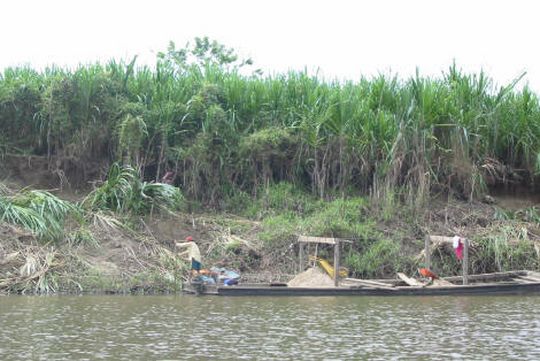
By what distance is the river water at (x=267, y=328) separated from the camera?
11.5 m

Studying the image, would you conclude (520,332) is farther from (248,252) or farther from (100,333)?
(248,252)

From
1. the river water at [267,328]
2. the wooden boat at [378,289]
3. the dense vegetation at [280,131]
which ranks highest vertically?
the dense vegetation at [280,131]

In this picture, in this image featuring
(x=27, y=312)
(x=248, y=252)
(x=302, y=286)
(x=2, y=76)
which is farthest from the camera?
(x=2, y=76)

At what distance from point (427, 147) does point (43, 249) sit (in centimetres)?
844

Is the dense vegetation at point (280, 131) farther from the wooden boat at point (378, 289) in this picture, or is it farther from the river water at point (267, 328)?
the river water at point (267, 328)

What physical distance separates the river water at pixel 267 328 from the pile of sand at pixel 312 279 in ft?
2.49

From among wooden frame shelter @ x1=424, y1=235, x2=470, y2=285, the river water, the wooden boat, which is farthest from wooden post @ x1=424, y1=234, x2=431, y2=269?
the river water

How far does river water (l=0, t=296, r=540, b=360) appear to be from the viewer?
37.7 feet

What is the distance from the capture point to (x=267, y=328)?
13461 millimetres

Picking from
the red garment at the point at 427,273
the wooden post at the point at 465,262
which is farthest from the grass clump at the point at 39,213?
the wooden post at the point at 465,262

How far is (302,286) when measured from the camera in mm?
18094

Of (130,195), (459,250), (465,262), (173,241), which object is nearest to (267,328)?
(465,262)

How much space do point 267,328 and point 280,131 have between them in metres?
9.23

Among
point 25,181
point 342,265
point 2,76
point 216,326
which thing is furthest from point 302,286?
point 2,76
